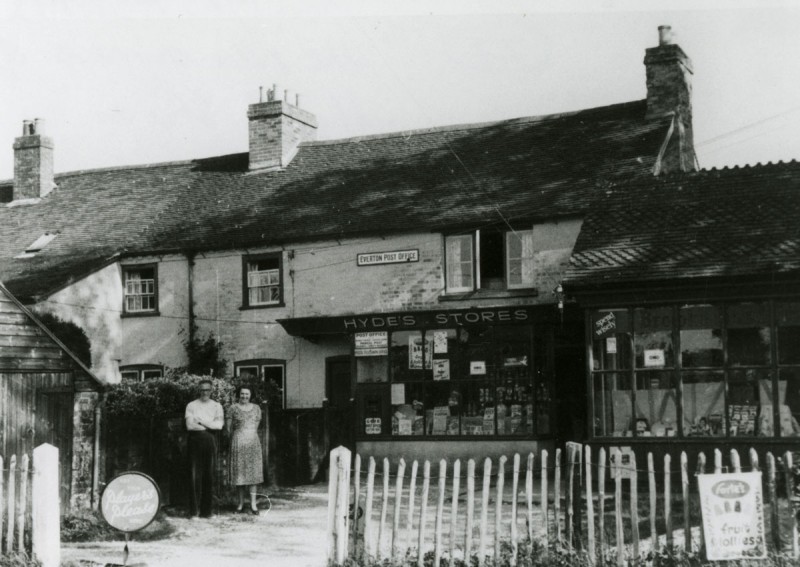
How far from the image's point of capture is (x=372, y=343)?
2094 cm

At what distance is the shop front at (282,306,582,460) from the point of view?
19.7 metres

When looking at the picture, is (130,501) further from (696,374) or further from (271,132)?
(271,132)

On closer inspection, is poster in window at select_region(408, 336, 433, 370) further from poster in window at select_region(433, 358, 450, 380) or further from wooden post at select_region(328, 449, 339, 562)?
wooden post at select_region(328, 449, 339, 562)

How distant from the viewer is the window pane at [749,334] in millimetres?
15570

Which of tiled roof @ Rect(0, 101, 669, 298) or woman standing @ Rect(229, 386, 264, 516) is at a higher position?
tiled roof @ Rect(0, 101, 669, 298)

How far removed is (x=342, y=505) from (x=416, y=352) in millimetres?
10461

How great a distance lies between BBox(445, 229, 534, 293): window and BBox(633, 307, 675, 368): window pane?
15.6 feet

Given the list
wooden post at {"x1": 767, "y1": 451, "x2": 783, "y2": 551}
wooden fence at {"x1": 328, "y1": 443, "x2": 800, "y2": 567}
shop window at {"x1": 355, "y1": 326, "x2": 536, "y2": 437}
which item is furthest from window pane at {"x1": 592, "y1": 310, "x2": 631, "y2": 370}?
wooden post at {"x1": 767, "y1": 451, "x2": 783, "y2": 551}

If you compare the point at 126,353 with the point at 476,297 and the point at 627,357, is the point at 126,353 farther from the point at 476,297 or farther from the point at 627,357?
the point at 627,357

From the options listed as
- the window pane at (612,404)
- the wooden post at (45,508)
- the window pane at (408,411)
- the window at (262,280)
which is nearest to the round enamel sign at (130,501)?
the wooden post at (45,508)

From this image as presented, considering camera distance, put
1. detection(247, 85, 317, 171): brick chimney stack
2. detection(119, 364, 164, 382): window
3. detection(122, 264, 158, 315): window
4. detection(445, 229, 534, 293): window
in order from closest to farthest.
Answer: detection(445, 229, 534, 293): window, detection(119, 364, 164, 382): window, detection(122, 264, 158, 315): window, detection(247, 85, 317, 171): brick chimney stack

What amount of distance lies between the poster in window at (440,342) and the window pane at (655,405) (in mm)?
5082

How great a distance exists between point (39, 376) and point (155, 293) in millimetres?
11048

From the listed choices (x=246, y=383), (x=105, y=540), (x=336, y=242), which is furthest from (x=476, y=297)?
(x=105, y=540)
